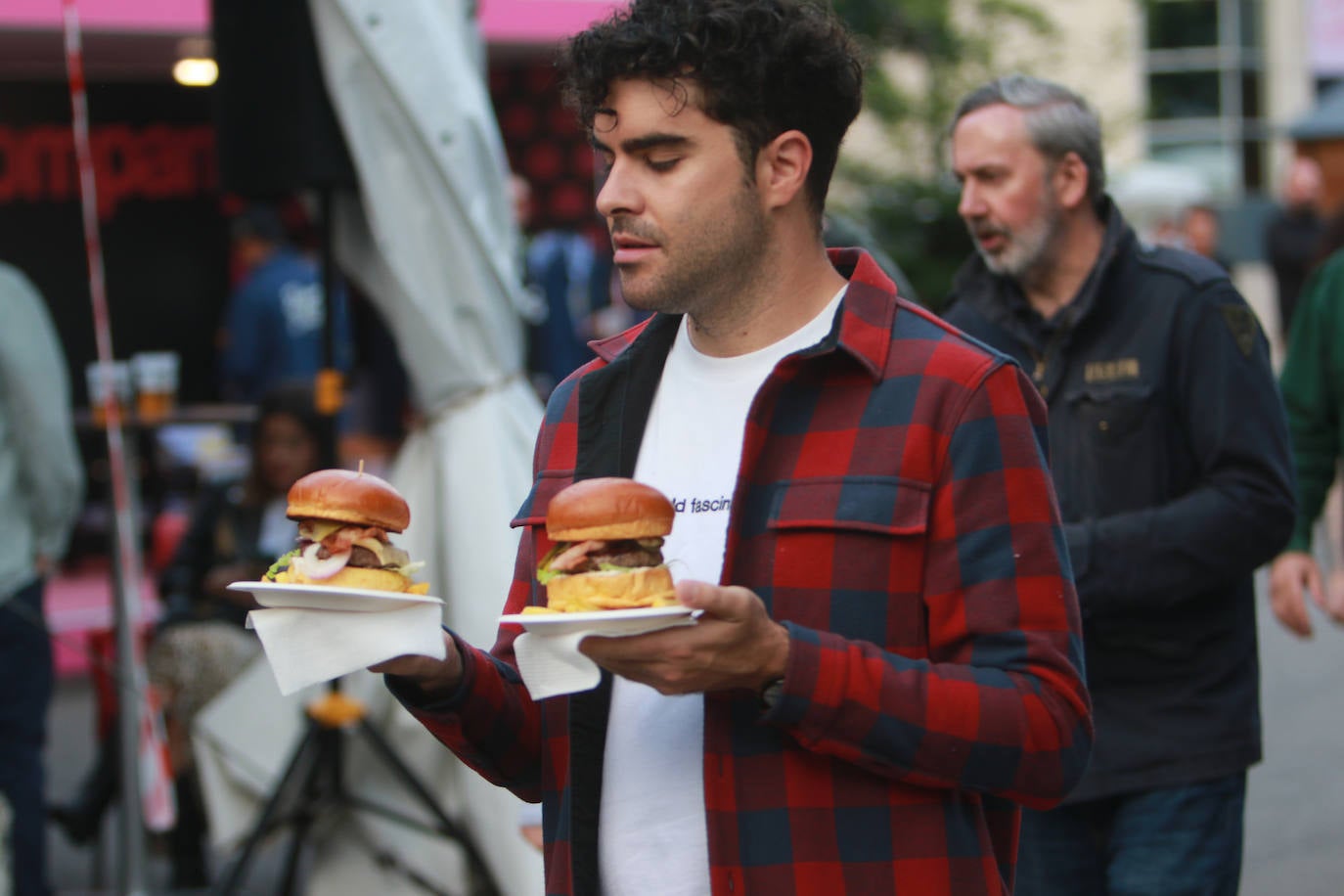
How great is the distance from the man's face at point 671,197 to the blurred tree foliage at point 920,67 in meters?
11.5

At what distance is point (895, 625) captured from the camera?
2109 millimetres

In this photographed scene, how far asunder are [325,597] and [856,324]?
30.5 inches

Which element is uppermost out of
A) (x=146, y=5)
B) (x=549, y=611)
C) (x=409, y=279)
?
(x=146, y=5)

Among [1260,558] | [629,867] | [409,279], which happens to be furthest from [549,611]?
[409,279]

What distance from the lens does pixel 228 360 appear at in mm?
11148

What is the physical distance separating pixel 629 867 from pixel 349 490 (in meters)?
0.64

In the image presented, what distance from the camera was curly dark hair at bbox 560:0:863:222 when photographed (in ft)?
7.22

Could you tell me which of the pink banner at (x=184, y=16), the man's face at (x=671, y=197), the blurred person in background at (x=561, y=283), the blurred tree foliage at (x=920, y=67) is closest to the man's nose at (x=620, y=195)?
the man's face at (x=671, y=197)

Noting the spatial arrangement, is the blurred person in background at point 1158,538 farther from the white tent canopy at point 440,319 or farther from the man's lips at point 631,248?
the white tent canopy at point 440,319

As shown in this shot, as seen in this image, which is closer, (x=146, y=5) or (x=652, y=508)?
(x=652, y=508)

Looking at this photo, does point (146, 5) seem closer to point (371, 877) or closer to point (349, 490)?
point (371, 877)

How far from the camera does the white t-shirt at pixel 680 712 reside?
2174 millimetres

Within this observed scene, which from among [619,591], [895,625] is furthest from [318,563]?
[895,625]

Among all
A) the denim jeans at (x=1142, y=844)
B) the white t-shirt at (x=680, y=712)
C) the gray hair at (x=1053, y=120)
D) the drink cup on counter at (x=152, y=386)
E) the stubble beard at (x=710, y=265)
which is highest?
the gray hair at (x=1053, y=120)
